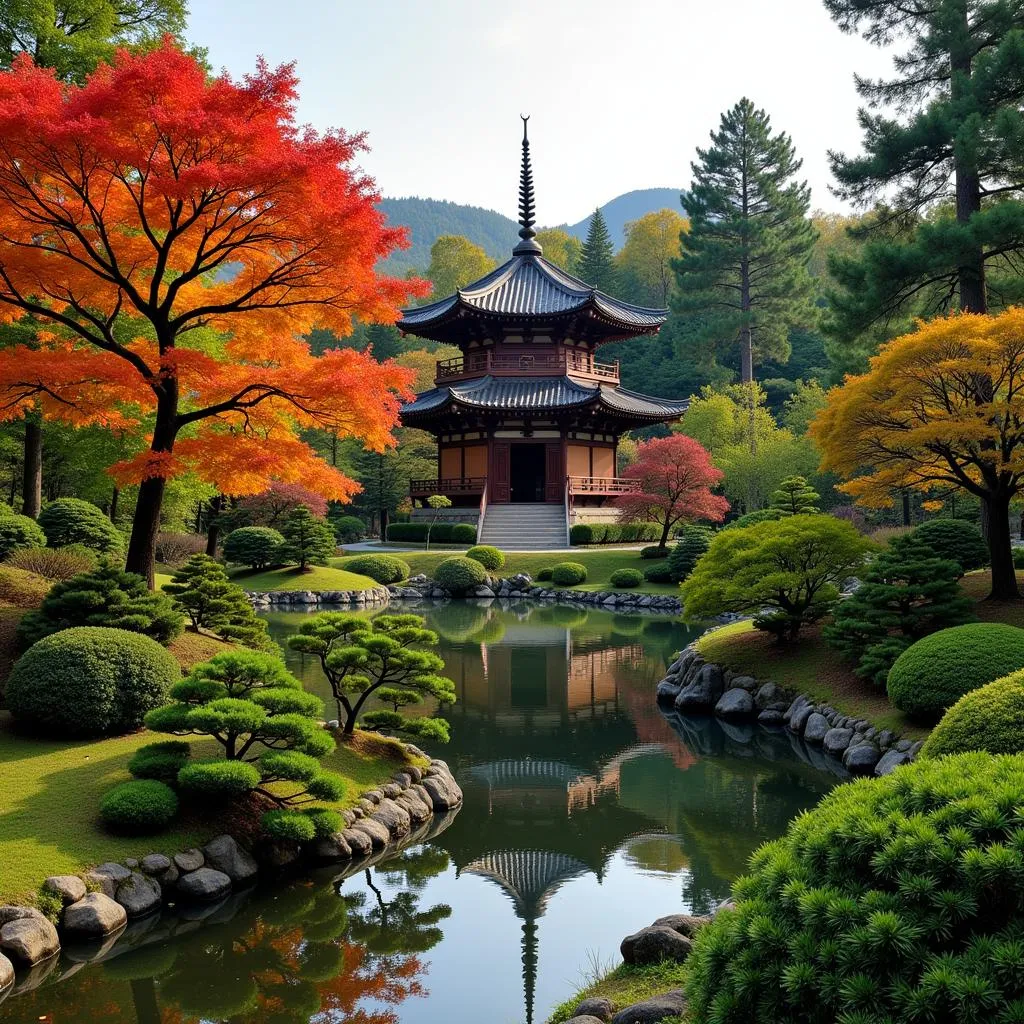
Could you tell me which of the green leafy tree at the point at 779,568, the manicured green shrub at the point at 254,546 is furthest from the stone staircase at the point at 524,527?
the green leafy tree at the point at 779,568

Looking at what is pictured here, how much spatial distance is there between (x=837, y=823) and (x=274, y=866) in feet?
17.6

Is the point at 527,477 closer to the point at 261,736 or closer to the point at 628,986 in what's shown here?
the point at 261,736

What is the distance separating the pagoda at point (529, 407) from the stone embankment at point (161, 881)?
966 inches

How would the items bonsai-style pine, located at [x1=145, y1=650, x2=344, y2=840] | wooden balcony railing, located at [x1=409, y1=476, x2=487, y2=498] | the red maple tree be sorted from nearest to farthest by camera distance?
bonsai-style pine, located at [x1=145, y1=650, x2=344, y2=840], the red maple tree, wooden balcony railing, located at [x1=409, y1=476, x2=487, y2=498]

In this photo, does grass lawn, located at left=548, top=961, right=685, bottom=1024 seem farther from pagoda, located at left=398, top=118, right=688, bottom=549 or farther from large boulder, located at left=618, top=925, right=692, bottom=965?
pagoda, located at left=398, top=118, right=688, bottom=549

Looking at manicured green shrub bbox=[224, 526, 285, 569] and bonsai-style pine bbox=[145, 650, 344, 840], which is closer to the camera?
bonsai-style pine bbox=[145, 650, 344, 840]

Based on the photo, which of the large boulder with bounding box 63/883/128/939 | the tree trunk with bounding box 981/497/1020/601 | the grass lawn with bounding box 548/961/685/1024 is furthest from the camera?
the tree trunk with bounding box 981/497/1020/601

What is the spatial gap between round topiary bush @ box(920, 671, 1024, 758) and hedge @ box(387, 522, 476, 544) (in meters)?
27.8

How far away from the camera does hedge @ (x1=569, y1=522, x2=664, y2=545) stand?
106ft

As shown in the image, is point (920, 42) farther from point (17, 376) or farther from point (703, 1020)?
point (703, 1020)

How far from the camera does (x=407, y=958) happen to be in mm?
6004

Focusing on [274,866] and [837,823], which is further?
[274,866]

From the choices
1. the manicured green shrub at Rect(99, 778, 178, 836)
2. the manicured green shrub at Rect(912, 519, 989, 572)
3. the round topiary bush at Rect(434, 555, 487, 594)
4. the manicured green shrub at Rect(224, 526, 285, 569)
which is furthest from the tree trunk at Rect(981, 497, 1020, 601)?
the manicured green shrub at Rect(224, 526, 285, 569)

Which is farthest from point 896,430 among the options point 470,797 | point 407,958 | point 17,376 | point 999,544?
Answer: point 17,376
